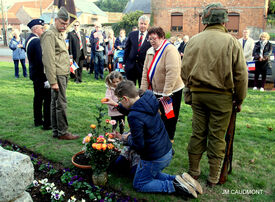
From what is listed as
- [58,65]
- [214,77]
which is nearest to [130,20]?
[58,65]

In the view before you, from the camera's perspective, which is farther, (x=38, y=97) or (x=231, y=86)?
(x=38, y=97)

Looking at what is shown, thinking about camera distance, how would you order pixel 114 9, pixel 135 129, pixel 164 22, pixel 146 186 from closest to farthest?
pixel 135 129
pixel 146 186
pixel 164 22
pixel 114 9

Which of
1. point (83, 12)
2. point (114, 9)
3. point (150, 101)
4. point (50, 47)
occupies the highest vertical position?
point (114, 9)

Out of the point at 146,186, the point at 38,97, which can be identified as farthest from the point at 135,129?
the point at 38,97

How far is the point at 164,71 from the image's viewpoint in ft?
14.6

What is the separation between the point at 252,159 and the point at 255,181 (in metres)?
0.70

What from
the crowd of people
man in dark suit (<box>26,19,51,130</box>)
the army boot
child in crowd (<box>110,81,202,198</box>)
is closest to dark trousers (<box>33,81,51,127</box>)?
man in dark suit (<box>26,19,51,130</box>)

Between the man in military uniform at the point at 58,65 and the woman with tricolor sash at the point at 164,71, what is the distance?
1.54 m

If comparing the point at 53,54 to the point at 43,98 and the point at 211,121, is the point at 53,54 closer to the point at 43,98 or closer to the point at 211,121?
the point at 43,98

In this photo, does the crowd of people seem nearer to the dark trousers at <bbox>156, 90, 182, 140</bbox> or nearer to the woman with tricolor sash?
the woman with tricolor sash

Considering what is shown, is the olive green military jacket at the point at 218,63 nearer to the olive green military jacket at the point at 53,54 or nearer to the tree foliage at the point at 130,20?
the olive green military jacket at the point at 53,54

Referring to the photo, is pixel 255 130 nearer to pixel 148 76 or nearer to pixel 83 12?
pixel 148 76

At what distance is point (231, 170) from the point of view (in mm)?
3865

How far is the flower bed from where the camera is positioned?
322 cm
